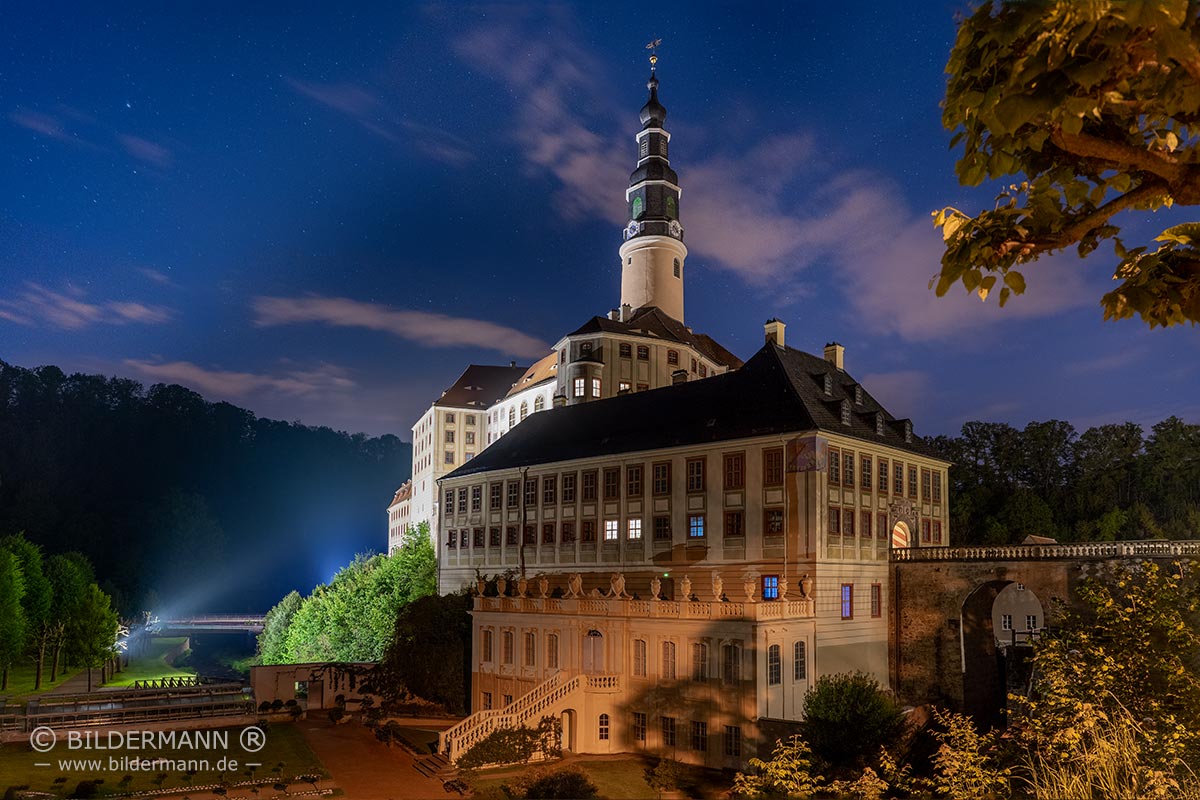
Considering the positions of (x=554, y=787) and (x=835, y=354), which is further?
(x=835, y=354)

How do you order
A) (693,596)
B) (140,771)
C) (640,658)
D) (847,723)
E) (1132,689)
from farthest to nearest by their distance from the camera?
(693,596)
(640,658)
(140,771)
(847,723)
(1132,689)

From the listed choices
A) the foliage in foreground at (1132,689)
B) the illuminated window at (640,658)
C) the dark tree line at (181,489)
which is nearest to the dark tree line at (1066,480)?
the illuminated window at (640,658)

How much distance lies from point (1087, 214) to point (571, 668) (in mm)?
34034

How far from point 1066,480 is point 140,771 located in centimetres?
6726

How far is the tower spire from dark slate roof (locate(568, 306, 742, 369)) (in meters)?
2.24

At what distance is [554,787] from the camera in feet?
88.0

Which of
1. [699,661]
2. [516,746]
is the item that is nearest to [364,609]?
[516,746]

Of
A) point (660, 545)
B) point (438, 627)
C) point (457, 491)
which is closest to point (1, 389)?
point (457, 491)

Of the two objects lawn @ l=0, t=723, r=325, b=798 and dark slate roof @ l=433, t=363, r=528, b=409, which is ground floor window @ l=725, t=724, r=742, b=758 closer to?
lawn @ l=0, t=723, r=325, b=798

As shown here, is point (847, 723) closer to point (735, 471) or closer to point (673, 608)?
point (673, 608)

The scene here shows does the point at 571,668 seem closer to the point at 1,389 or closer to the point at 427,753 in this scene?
the point at 427,753

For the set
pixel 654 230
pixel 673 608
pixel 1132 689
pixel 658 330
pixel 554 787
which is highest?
pixel 654 230

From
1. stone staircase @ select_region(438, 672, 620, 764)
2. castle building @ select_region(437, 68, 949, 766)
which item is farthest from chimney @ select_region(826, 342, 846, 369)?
stone staircase @ select_region(438, 672, 620, 764)

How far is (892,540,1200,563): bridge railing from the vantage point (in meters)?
33.7
